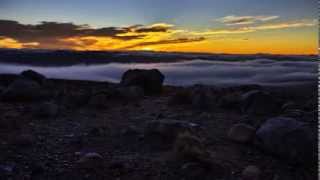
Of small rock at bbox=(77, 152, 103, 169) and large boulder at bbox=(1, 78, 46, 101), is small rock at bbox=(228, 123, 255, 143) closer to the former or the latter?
small rock at bbox=(77, 152, 103, 169)

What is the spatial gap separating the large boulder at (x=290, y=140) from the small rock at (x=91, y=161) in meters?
3.22

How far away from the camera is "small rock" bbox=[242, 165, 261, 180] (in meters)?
8.46

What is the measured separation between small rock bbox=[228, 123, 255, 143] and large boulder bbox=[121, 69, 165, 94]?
862 centimetres

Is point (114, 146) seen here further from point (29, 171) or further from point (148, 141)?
point (29, 171)

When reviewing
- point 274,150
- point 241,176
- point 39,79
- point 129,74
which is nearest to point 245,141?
point 274,150

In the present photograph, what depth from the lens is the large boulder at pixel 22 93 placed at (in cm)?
1602

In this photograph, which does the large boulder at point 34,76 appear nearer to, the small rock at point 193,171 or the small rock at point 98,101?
the small rock at point 98,101

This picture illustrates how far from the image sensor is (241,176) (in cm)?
851

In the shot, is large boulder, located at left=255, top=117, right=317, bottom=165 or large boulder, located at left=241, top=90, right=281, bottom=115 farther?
large boulder, located at left=241, top=90, right=281, bottom=115

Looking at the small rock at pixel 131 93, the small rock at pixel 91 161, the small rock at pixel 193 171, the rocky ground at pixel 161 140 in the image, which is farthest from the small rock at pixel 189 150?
the small rock at pixel 131 93

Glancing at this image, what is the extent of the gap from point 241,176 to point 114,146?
2.95 metres

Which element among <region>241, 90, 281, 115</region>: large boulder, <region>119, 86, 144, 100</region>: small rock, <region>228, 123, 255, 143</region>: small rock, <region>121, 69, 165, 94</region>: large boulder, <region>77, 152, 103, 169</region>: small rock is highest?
<region>121, 69, 165, 94</region>: large boulder

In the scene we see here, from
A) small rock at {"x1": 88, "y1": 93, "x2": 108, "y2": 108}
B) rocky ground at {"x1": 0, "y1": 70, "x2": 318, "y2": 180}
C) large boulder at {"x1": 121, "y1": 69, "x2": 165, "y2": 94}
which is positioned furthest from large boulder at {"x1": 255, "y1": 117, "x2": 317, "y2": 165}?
large boulder at {"x1": 121, "y1": 69, "x2": 165, "y2": 94}

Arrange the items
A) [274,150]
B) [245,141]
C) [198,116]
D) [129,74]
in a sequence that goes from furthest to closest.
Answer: [129,74] → [198,116] → [245,141] → [274,150]
